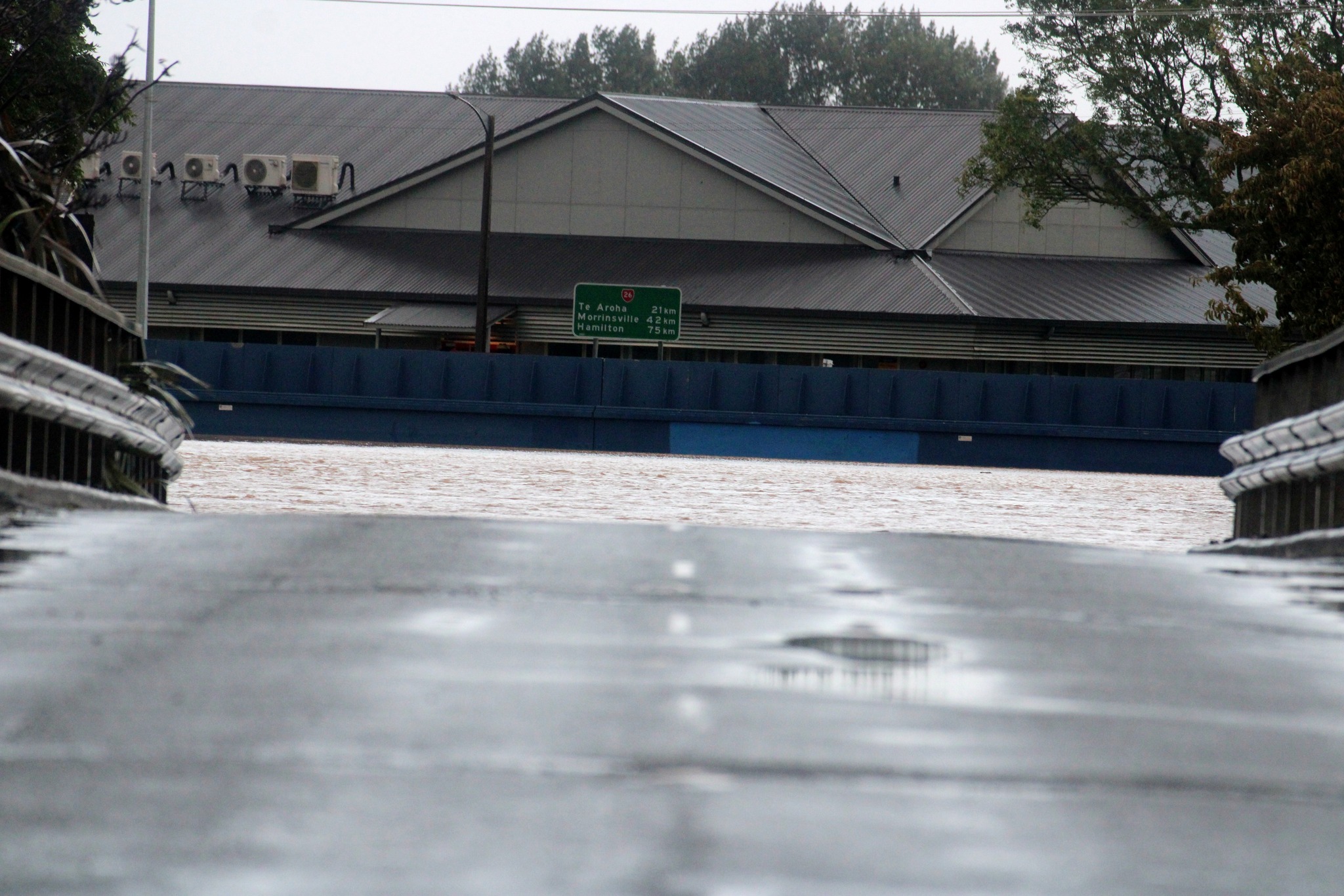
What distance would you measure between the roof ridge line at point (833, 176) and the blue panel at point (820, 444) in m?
8.13

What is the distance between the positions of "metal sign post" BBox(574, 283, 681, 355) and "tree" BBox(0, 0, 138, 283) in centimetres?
1059

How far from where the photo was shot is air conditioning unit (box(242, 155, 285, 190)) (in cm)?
4438

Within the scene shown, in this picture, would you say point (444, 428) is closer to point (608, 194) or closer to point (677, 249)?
point (677, 249)

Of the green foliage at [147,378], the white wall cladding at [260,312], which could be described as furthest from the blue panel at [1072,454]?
the green foliage at [147,378]

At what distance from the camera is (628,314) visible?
1421 inches

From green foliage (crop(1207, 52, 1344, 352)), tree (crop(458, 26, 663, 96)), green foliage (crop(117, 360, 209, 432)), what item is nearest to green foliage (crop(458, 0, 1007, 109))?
tree (crop(458, 26, 663, 96))

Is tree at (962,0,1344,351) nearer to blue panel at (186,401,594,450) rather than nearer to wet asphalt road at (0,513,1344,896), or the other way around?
blue panel at (186,401,594,450)

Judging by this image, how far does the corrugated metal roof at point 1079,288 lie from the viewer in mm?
38812

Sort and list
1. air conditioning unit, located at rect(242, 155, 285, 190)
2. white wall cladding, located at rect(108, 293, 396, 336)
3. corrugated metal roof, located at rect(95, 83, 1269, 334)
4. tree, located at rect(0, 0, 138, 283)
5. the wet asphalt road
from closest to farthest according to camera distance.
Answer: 1. the wet asphalt road
2. tree, located at rect(0, 0, 138, 283)
3. corrugated metal roof, located at rect(95, 83, 1269, 334)
4. white wall cladding, located at rect(108, 293, 396, 336)
5. air conditioning unit, located at rect(242, 155, 285, 190)

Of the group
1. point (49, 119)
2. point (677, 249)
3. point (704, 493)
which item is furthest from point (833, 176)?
point (49, 119)

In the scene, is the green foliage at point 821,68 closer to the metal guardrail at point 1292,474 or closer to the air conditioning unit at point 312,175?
the air conditioning unit at point 312,175

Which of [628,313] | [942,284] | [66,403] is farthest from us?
[942,284]

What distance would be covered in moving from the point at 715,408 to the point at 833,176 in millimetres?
12393

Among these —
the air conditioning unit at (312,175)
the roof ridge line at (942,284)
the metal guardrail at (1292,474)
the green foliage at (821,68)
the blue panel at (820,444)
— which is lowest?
the blue panel at (820,444)
